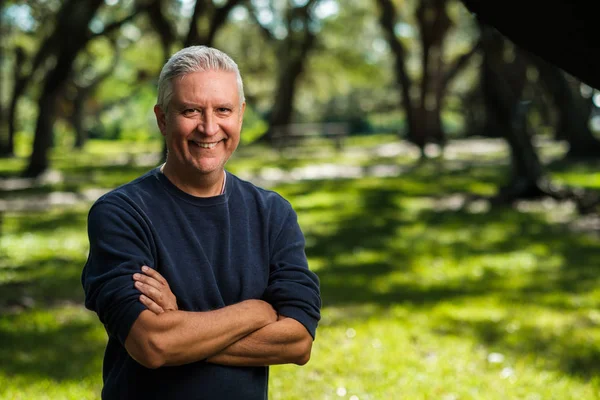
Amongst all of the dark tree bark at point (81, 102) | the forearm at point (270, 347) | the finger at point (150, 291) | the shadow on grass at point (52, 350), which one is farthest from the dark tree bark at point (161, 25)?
the finger at point (150, 291)

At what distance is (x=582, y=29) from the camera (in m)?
2.88

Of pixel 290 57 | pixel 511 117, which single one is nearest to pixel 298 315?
pixel 511 117

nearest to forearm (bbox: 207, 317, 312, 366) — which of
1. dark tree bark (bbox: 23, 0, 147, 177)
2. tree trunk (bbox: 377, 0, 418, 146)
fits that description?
dark tree bark (bbox: 23, 0, 147, 177)

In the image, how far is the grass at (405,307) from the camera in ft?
17.9

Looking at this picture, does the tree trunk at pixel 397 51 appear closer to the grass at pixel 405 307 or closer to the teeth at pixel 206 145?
the grass at pixel 405 307

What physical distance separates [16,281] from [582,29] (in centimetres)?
710

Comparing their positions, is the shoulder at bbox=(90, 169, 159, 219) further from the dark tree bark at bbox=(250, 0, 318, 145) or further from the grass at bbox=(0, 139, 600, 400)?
the dark tree bark at bbox=(250, 0, 318, 145)

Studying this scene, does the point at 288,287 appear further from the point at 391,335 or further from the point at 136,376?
the point at 391,335

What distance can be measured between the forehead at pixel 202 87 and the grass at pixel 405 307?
3.16 meters

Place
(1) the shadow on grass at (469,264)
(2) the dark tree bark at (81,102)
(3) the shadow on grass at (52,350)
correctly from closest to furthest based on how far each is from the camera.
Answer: (3) the shadow on grass at (52,350) < (1) the shadow on grass at (469,264) < (2) the dark tree bark at (81,102)

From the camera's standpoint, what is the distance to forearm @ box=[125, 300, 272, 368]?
2.28 metres

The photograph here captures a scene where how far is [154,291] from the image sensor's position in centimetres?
229

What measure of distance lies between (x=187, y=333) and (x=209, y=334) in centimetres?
7

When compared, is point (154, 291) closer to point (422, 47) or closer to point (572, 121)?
point (572, 121)
